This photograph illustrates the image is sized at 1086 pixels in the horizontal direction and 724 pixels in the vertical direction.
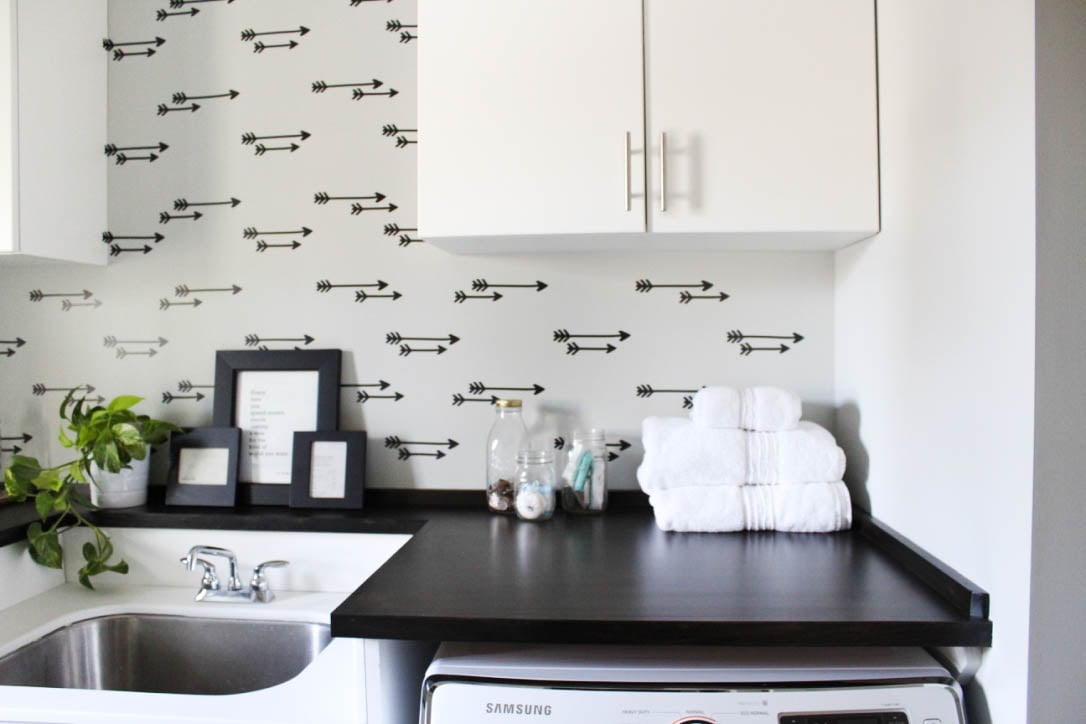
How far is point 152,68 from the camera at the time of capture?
5.86ft

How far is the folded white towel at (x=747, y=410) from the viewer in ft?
4.79

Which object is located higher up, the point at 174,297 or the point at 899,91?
the point at 899,91

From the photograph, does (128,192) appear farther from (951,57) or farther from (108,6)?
(951,57)

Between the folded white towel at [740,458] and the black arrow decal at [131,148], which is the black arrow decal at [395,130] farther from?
the folded white towel at [740,458]

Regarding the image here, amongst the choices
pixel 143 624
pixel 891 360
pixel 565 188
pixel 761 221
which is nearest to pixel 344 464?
pixel 143 624

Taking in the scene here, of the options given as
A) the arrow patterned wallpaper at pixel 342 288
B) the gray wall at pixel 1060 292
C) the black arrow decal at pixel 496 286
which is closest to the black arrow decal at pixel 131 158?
the arrow patterned wallpaper at pixel 342 288

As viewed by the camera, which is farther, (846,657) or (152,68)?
(152,68)

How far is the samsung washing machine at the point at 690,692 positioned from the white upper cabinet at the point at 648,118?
764 millimetres

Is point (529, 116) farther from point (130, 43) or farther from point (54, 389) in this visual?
point (54, 389)

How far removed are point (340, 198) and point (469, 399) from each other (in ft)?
1.89

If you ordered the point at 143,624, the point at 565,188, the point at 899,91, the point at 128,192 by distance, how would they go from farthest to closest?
1. the point at 128,192
2. the point at 143,624
3. the point at 565,188
4. the point at 899,91

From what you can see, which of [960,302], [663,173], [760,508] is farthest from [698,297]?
[960,302]

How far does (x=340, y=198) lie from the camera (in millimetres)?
1730

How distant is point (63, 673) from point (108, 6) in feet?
5.12
